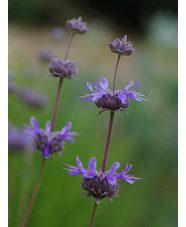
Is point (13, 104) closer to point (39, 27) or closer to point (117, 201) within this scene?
point (117, 201)

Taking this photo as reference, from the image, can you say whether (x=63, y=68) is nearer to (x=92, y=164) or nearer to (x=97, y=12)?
(x=92, y=164)

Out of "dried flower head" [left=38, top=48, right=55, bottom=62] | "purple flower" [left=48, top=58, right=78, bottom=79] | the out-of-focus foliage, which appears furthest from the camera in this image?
the out-of-focus foliage

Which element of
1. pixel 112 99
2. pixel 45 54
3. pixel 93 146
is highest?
pixel 45 54

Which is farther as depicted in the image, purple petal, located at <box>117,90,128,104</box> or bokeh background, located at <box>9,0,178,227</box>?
bokeh background, located at <box>9,0,178,227</box>

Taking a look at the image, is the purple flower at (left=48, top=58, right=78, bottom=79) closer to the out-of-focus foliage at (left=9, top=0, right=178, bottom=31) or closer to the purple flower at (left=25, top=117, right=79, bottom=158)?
the purple flower at (left=25, top=117, right=79, bottom=158)

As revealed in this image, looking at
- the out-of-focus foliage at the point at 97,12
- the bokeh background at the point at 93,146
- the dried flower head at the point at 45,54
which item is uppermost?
the out-of-focus foliage at the point at 97,12

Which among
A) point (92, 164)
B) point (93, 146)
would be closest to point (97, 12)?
point (93, 146)

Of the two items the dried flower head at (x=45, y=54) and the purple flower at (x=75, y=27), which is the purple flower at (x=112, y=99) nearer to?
the purple flower at (x=75, y=27)

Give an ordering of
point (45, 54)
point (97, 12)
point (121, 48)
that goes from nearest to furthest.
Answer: point (121, 48) → point (45, 54) → point (97, 12)

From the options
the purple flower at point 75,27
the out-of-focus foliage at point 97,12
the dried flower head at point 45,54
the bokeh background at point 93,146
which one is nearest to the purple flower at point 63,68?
the purple flower at point 75,27

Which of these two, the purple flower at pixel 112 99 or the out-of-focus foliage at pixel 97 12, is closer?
the purple flower at pixel 112 99

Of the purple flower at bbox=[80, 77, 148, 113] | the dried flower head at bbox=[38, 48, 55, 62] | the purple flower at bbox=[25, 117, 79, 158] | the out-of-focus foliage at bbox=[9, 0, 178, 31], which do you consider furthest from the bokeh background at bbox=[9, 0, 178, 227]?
the out-of-focus foliage at bbox=[9, 0, 178, 31]
